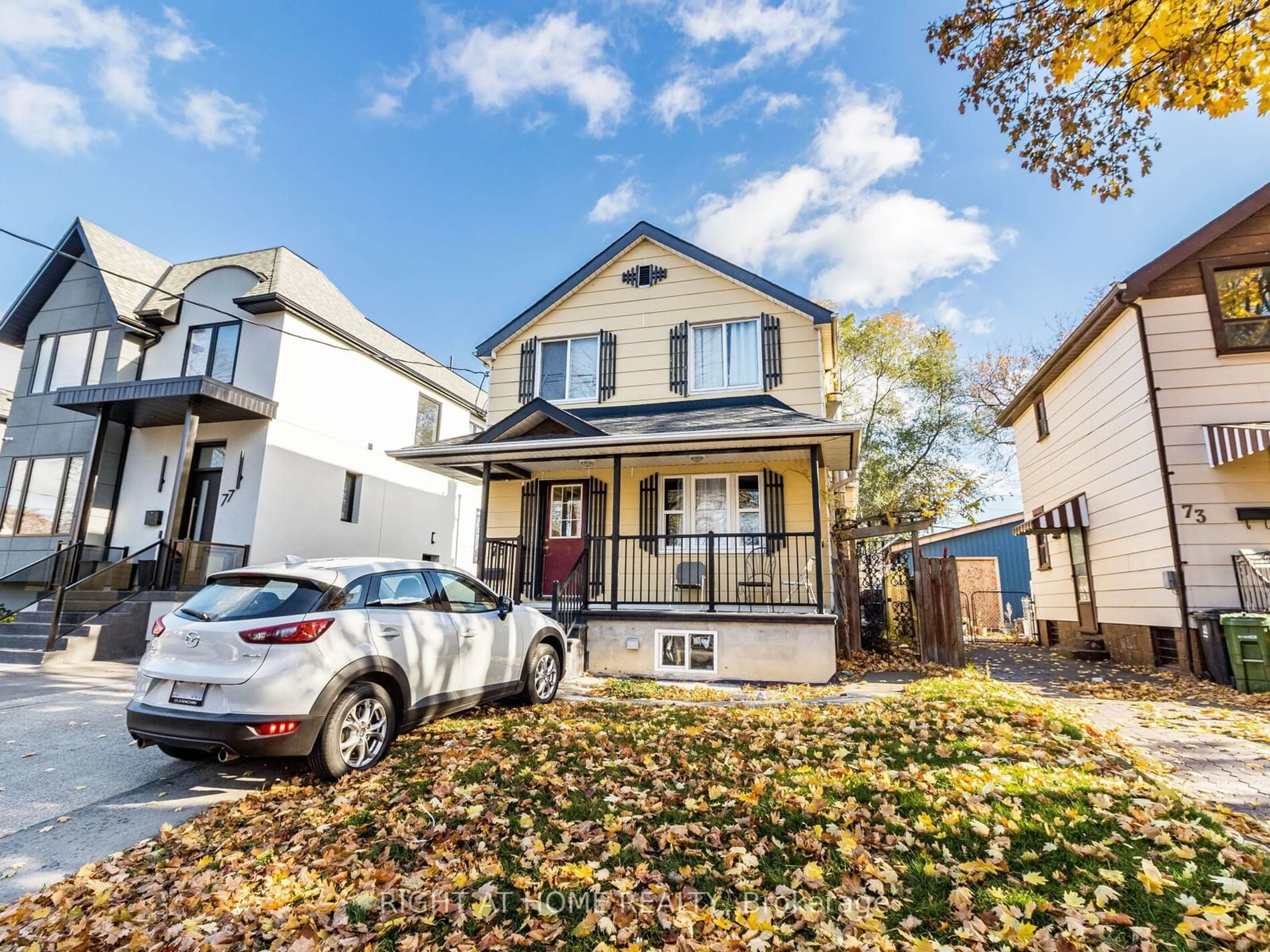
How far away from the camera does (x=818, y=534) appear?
29.6ft

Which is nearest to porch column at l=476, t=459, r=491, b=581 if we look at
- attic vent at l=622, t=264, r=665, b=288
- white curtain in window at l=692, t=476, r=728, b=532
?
white curtain in window at l=692, t=476, r=728, b=532

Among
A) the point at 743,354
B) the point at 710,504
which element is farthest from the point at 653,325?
the point at 710,504

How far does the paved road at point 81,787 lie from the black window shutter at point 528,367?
8.46 m

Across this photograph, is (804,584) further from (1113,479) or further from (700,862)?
(700,862)

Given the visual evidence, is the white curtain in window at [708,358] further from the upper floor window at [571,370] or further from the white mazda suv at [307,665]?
the white mazda suv at [307,665]

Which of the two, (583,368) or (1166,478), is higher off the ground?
(583,368)

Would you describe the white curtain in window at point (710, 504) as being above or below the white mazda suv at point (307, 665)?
above

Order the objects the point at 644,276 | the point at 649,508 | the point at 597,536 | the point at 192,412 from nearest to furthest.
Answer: the point at 597,536
the point at 649,508
the point at 192,412
the point at 644,276

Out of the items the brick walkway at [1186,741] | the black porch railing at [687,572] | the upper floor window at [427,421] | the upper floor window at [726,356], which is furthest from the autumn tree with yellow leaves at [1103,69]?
the upper floor window at [427,421]

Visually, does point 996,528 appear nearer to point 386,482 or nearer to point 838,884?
point 386,482

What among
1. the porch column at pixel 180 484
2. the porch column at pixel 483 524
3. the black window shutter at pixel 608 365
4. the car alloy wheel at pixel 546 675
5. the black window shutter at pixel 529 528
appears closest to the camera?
the car alloy wheel at pixel 546 675

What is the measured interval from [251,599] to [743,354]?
32.1ft

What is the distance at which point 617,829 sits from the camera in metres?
3.44

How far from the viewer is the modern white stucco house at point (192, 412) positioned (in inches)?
503
